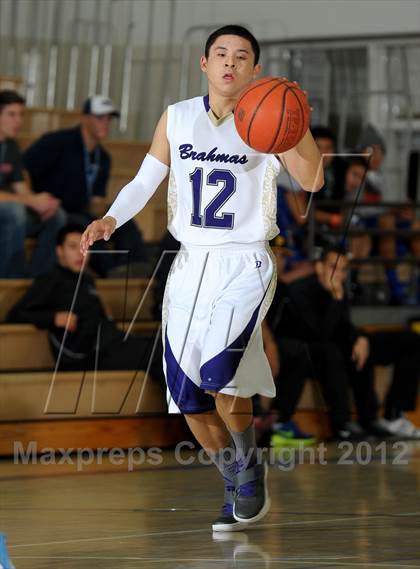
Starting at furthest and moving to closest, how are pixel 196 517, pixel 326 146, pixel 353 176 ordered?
pixel 353 176 < pixel 326 146 < pixel 196 517

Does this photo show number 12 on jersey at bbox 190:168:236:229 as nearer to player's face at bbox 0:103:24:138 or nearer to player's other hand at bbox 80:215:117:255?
player's other hand at bbox 80:215:117:255

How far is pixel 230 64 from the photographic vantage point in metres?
4.52

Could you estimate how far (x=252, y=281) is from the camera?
4.48 meters

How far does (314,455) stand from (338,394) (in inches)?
28.3

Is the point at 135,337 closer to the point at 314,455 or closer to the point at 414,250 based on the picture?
the point at 314,455

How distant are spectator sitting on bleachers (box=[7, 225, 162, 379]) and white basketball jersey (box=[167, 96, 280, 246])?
9.46 feet

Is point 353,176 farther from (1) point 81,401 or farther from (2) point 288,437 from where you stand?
(1) point 81,401

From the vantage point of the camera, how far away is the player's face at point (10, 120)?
7.95 metres

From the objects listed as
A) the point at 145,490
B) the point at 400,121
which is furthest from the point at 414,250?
the point at 145,490

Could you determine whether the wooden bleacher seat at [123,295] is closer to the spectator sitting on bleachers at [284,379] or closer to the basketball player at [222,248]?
the spectator sitting on bleachers at [284,379]

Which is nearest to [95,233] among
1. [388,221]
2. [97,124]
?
[97,124]

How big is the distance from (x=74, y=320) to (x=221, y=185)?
306 centimetres

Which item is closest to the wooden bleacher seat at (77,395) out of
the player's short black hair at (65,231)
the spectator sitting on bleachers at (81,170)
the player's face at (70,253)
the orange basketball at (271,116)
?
the player's face at (70,253)

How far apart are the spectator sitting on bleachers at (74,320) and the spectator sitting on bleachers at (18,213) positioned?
0.39 metres
